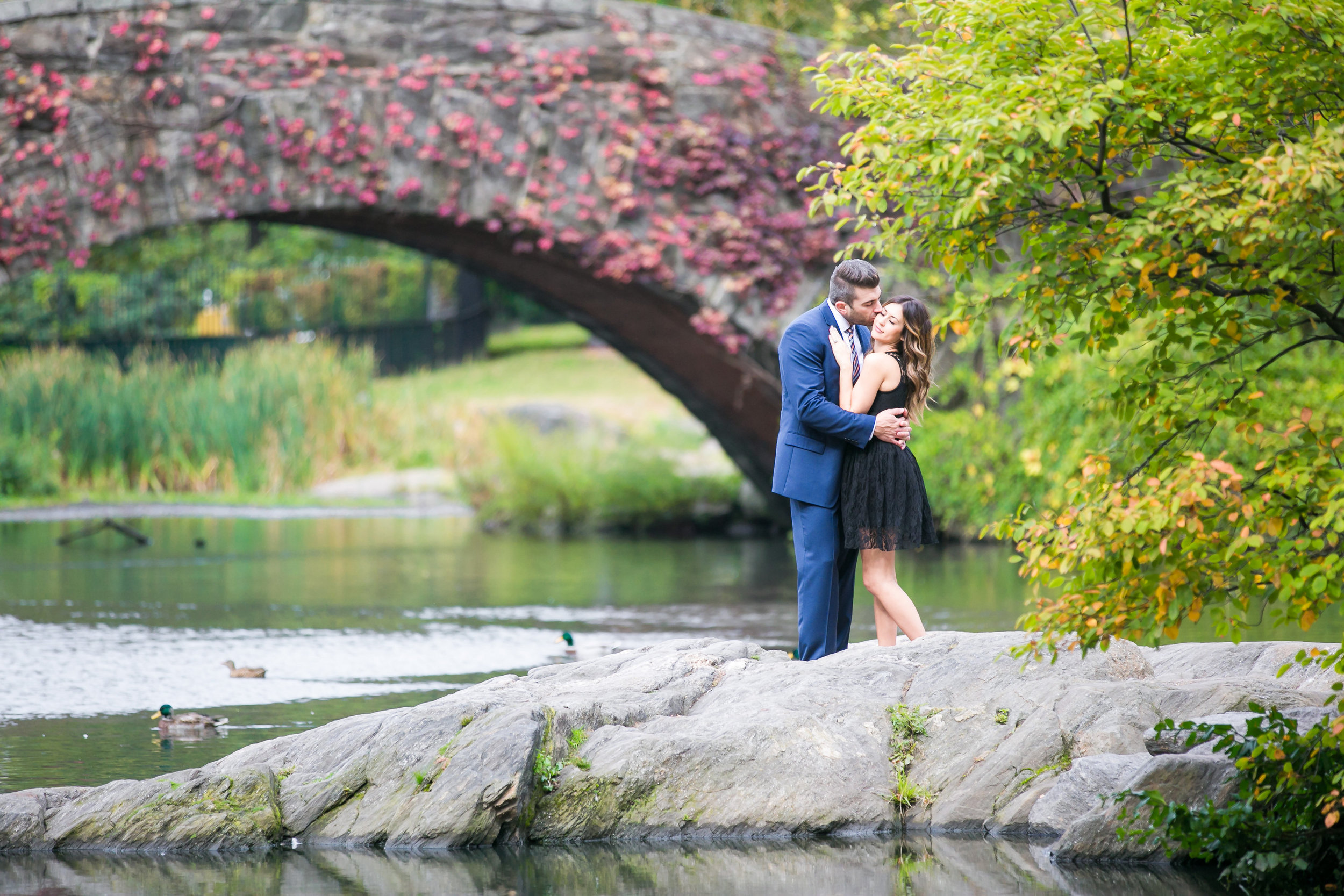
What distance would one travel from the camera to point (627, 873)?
4320mm

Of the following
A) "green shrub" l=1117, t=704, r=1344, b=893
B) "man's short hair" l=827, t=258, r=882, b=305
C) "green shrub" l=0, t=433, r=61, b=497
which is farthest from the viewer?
"green shrub" l=0, t=433, r=61, b=497

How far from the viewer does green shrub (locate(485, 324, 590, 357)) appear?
3562 cm

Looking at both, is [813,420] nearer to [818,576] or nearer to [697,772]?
[818,576]

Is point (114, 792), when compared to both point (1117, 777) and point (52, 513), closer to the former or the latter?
point (1117, 777)

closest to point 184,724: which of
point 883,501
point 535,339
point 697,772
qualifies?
point 697,772

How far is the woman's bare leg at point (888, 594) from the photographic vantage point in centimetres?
594

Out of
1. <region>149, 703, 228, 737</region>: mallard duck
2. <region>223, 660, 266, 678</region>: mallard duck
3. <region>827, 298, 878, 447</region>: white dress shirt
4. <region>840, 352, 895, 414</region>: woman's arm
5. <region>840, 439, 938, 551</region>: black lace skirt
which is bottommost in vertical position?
<region>223, 660, 266, 678</region>: mallard duck

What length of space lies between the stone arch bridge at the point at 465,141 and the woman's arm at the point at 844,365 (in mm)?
6653

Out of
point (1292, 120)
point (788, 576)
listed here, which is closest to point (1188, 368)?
point (1292, 120)

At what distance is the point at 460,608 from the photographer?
10.3m

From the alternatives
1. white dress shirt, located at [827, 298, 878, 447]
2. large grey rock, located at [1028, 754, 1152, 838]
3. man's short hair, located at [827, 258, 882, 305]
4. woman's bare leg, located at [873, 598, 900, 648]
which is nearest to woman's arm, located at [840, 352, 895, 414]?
white dress shirt, located at [827, 298, 878, 447]

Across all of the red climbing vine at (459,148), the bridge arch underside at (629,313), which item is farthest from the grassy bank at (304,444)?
the red climbing vine at (459,148)

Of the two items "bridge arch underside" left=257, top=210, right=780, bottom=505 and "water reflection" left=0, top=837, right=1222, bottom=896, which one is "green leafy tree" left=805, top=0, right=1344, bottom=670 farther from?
"bridge arch underside" left=257, top=210, right=780, bottom=505

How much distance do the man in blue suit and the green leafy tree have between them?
5.18 ft
